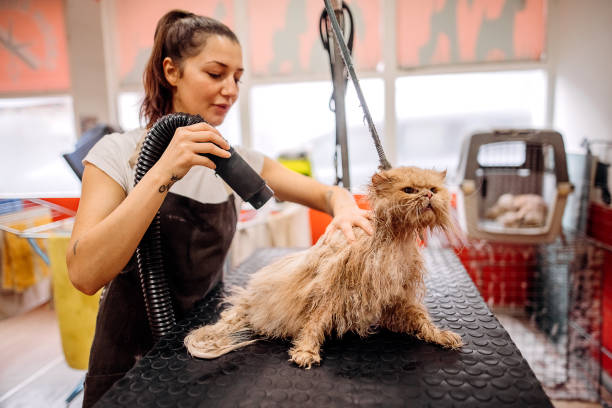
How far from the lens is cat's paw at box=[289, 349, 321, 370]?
0.73 m

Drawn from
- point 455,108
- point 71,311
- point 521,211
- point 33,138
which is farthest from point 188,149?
point 33,138

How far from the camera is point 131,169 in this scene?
3.21ft

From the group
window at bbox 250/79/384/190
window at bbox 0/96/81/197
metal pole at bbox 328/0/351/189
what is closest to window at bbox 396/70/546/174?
window at bbox 250/79/384/190

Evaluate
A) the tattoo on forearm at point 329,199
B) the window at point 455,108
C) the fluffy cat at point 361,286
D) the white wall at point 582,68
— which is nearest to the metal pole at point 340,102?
the tattoo on forearm at point 329,199

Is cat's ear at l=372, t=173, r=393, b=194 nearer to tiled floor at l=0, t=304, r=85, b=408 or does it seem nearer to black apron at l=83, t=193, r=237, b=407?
black apron at l=83, t=193, r=237, b=407

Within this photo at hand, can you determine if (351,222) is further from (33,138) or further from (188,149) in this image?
(33,138)

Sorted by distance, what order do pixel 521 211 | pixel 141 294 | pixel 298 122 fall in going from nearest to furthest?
pixel 141 294 < pixel 521 211 < pixel 298 122

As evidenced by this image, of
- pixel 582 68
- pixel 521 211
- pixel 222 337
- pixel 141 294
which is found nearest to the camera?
pixel 222 337

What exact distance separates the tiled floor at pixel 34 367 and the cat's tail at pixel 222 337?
791 millimetres

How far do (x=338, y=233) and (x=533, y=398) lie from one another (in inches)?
17.9

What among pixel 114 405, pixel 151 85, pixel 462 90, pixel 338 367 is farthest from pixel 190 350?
pixel 462 90

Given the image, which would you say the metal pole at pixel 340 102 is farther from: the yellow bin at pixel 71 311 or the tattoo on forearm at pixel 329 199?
the yellow bin at pixel 71 311

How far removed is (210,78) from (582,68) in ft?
8.08

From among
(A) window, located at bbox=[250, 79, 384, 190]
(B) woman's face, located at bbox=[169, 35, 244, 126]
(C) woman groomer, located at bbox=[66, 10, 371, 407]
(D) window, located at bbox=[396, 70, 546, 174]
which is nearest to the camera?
(C) woman groomer, located at bbox=[66, 10, 371, 407]
